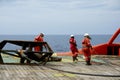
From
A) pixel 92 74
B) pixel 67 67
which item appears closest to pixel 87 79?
pixel 92 74

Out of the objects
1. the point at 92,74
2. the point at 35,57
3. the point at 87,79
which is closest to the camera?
the point at 87,79

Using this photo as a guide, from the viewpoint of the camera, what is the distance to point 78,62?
63.0 ft

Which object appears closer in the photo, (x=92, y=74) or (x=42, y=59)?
(x=92, y=74)

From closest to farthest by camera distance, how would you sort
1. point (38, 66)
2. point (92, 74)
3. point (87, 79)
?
1. point (87, 79)
2. point (92, 74)
3. point (38, 66)

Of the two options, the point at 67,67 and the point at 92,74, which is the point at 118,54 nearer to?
the point at 67,67

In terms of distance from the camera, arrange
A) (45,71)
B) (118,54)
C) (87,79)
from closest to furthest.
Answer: (87,79) → (45,71) → (118,54)

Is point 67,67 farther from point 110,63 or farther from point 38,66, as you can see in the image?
point 110,63

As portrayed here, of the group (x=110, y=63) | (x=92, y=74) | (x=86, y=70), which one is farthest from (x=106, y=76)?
(x=110, y=63)

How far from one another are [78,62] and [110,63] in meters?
1.63

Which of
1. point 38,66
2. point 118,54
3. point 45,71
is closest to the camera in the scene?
point 45,71

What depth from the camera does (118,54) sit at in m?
23.9

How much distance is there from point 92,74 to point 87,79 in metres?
0.98

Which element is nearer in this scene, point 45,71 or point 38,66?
point 45,71

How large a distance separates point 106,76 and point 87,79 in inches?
38.5
